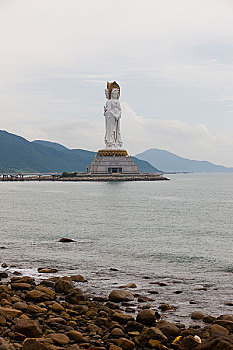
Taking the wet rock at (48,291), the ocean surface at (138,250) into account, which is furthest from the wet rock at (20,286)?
the ocean surface at (138,250)

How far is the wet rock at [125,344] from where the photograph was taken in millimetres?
8094

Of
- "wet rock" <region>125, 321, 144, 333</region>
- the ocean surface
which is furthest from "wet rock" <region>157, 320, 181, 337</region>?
the ocean surface

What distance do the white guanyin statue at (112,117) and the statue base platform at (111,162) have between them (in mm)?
1957

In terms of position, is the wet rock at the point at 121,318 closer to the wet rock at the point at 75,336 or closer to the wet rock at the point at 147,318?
the wet rock at the point at 147,318

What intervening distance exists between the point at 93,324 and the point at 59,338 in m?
1.15

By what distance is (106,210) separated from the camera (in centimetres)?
3706

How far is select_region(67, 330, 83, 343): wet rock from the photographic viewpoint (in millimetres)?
8212

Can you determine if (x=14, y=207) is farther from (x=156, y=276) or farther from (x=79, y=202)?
(x=156, y=276)

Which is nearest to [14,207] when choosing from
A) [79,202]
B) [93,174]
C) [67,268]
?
[79,202]

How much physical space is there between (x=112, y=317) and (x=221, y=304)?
3.09 metres

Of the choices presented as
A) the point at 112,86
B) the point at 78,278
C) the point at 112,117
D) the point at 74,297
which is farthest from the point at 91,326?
the point at 112,86

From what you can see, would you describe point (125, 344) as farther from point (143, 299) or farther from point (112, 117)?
point (112, 117)

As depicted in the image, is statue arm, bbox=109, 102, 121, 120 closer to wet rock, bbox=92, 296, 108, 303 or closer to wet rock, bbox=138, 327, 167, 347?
wet rock, bbox=92, 296, 108, 303

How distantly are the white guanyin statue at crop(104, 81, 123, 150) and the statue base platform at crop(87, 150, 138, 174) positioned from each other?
6.42 feet
